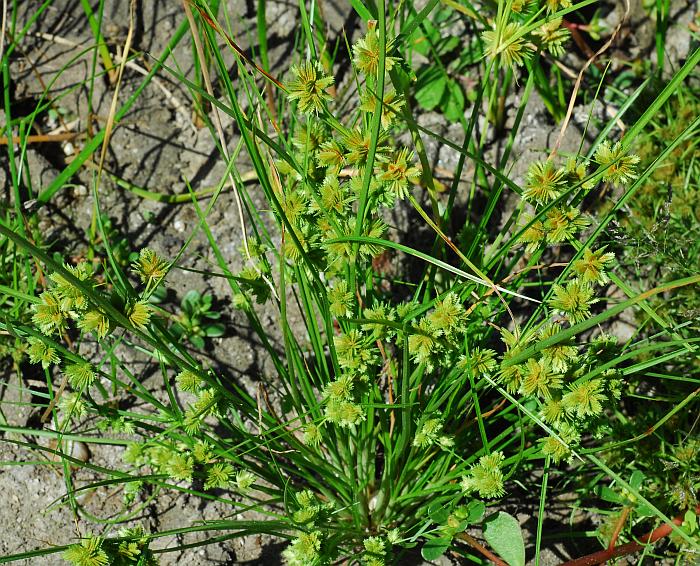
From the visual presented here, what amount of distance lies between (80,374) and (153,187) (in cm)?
107

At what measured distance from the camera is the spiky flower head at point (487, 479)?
1195 millimetres

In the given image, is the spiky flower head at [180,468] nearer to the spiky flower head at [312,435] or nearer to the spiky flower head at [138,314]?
the spiky flower head at [312,435]

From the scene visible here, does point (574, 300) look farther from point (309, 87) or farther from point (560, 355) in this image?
point (309, 87)

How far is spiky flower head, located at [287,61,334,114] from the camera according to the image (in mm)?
1020

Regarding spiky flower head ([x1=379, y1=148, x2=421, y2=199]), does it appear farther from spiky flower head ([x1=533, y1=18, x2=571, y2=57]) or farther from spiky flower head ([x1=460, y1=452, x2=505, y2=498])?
spiky flower head ([x1=460, y1=452, x2=505, y2=498])

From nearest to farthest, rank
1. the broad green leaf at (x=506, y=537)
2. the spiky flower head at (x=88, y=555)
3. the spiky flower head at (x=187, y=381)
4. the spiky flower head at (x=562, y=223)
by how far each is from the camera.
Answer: the spiky flower head at (x=88, y=555) < the spiky flower head at (x=562, y=223) < the spiky flower head at (x=187, y=381) < the broad green leaf at (x=506, y=537)

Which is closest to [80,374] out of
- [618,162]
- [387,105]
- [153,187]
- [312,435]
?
[312,435]

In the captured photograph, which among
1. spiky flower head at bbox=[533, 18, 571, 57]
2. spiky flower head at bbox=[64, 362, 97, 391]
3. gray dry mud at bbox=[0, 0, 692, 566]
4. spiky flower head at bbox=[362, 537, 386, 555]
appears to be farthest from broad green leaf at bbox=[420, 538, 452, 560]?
spiky flower head at bbox=[533, 18, 571, 57]

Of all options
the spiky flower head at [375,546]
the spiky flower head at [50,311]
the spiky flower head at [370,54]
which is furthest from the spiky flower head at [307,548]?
the spiky flower head at [370,54]

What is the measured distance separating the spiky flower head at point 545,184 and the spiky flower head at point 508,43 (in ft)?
0.58

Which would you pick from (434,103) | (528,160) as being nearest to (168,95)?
(434,103)

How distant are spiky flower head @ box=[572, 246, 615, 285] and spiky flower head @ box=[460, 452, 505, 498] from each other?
0.37 meters

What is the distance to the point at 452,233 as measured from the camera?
199cm

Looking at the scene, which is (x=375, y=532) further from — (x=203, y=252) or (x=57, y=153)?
(x=57, y=153)
